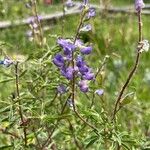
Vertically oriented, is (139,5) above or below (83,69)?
above

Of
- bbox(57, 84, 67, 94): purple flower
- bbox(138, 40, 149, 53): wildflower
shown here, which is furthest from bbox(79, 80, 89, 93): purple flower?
bbox(138, 40, 149, 53): wildflower

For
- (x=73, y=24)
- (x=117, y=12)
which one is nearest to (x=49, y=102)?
(x=73, y=24)

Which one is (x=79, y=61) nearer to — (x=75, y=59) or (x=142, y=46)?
(x=75, y=59)

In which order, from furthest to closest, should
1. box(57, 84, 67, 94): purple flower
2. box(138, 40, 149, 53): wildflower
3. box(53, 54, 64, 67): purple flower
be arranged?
box(57, 84, 67, 94): purple flower → box(53, 54, 64, 67): purple flower → box(138, 40, 149, 53): wildflower

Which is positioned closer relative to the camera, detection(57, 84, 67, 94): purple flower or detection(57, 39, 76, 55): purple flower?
detection(57, 39, 76, 55): purple flower

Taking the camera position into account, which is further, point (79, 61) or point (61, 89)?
point (61, 89)

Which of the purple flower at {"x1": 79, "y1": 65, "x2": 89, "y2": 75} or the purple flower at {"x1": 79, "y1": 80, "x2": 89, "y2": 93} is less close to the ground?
the purple flower at {"x1": 79, "y1": 65, "x2": 89, "y2": 75}

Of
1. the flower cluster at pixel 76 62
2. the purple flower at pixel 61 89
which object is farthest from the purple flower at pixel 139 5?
the purple flower at pixel 61 89

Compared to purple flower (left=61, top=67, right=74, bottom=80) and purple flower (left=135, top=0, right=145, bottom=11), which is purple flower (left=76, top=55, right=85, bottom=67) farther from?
purple flower (left=135, top=0, right=145, bottom=11)

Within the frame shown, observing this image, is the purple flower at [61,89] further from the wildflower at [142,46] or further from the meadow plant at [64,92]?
the wildflower at [142,46]

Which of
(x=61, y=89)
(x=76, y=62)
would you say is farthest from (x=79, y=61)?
(x=61, y=89)

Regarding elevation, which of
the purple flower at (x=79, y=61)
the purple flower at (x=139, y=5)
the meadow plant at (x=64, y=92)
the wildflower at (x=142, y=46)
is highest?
the purple flower at (x=139, y=5)

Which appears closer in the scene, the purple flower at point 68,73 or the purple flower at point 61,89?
the purple flower at point 68,73

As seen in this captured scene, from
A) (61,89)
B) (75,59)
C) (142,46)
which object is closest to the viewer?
(142,46)
